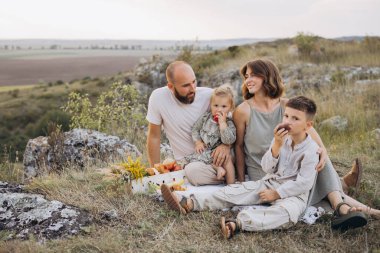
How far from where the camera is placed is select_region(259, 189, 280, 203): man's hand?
4.08 m

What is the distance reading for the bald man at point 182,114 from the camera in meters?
4.79

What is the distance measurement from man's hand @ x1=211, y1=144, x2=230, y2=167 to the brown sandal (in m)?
0.91

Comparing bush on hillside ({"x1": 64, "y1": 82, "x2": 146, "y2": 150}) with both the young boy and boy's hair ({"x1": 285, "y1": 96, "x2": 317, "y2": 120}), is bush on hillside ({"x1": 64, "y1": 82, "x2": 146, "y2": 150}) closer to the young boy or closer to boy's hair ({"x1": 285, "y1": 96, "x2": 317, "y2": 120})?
the young boy

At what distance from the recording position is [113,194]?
460cm

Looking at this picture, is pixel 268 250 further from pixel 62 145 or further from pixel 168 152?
pixel 62 145

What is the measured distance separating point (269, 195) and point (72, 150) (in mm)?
3745

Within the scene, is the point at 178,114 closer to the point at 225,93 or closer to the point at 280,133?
the point at 225,93

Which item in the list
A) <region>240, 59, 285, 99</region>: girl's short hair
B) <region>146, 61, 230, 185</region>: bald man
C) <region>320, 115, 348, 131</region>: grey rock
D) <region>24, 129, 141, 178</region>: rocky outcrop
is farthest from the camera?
<region>320, 115, 348, 131</region>: grey rock

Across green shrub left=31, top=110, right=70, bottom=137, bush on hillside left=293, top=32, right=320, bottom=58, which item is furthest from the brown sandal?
bush on hillside left=293, top=32, right=320, bottom=58

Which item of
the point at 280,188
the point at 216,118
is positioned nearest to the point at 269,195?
the point at 280,188

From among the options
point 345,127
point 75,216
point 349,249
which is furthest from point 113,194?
point 345,127

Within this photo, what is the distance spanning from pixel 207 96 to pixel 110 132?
4.12m

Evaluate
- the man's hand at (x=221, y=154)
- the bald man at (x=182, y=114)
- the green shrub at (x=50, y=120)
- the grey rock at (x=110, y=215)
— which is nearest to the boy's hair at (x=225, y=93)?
the bald man at (x=182, y=114)

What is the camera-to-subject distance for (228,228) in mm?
3760
